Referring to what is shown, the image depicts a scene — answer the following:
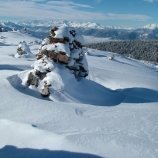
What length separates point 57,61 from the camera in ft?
113

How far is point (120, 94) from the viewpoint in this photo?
36.7 m

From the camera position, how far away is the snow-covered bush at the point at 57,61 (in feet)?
108

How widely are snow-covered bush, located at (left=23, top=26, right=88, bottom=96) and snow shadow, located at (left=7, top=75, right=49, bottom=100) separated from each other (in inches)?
17.7

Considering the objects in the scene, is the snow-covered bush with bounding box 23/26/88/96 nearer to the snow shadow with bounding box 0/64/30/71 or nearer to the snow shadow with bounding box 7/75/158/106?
the snow shadow with bounding box 7/75/158/106

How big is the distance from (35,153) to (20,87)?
15.4 metres

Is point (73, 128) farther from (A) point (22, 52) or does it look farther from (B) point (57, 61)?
(A) point (22, 52)

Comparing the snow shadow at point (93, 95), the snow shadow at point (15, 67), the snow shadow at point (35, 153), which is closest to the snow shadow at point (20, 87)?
the snow shadow at point (93, 95)

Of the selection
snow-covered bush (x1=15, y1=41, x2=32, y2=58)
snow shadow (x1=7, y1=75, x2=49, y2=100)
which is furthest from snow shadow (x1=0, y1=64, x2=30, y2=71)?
snow-covered bush (x1=15, y1=41, x2=32, y2=58)

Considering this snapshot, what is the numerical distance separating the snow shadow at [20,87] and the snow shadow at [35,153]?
1276cm

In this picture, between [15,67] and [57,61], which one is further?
[15,67]

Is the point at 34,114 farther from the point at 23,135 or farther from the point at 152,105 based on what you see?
the point at 152,105

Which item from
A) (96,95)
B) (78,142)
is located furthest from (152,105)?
(78,142)

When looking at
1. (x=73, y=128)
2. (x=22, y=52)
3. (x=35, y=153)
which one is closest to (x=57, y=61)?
(x=73, y=128)

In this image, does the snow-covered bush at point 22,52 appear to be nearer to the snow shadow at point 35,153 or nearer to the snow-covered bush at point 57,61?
the snow-covered bush at point 57,61
